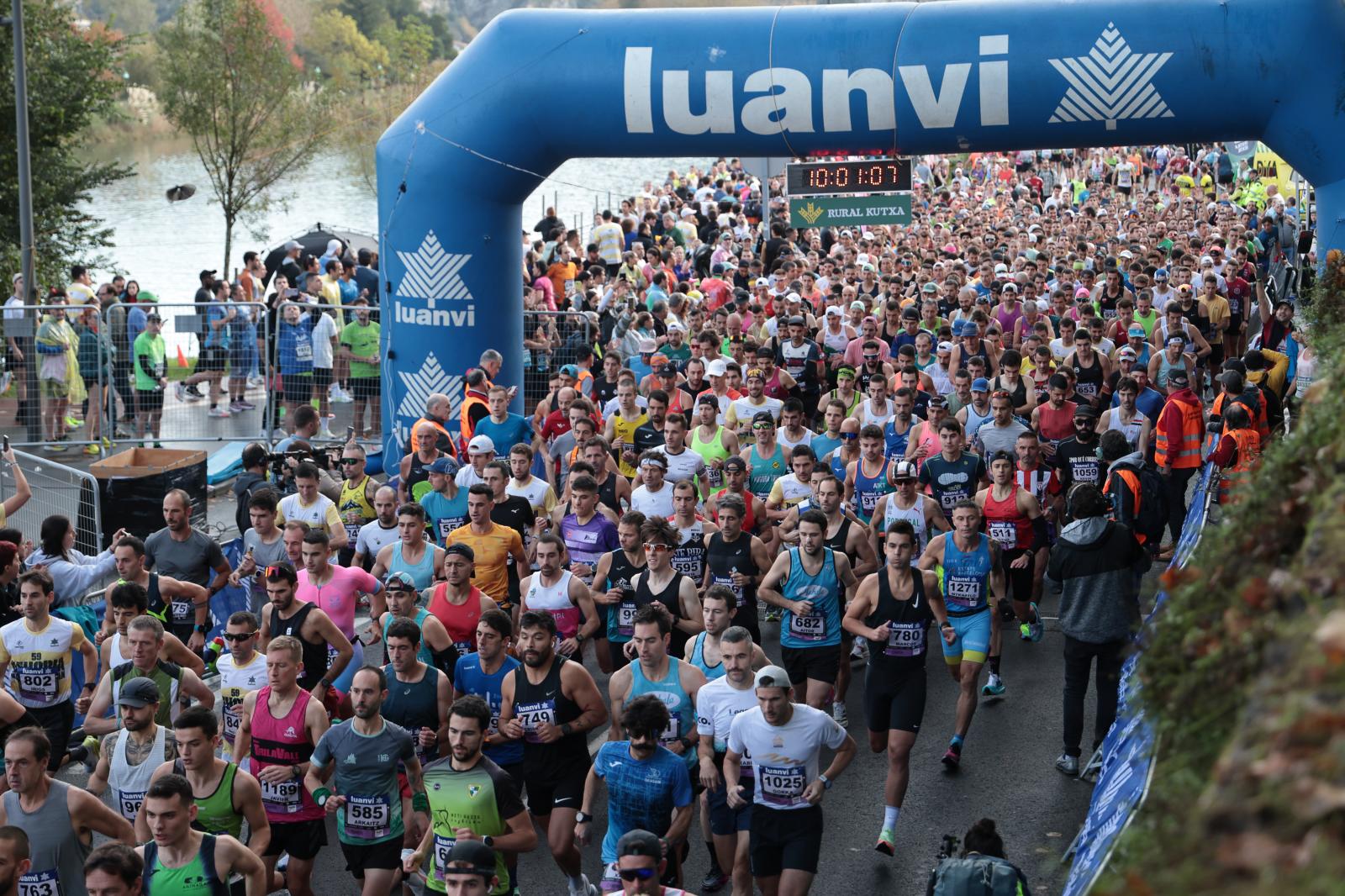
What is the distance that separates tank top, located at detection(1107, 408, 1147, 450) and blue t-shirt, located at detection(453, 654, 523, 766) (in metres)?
6.01

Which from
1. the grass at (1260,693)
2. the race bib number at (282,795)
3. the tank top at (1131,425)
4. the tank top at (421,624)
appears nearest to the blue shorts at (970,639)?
the tank top at (421,624)

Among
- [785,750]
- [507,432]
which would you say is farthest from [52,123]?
[785,750]

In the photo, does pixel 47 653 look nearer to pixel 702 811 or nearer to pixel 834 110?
pixel 702 811

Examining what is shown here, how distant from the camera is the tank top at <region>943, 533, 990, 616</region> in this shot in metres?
9.39

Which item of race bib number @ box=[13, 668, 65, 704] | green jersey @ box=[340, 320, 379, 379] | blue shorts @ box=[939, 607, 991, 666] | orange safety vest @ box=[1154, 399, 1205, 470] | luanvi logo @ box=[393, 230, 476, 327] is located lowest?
race bib number @ box=[13, 668, 65, 704]

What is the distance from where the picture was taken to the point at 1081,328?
46.1ft

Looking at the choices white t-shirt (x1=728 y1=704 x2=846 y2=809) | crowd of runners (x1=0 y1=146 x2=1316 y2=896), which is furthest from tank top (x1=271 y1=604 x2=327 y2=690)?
white t-shirt (x1=728 y1=704 x2=846 y2=809)

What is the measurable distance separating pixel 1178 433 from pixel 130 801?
7.79m

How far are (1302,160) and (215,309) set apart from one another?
10921 mm

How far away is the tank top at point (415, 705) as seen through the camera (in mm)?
7770

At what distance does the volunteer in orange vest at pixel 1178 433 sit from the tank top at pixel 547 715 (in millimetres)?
5695

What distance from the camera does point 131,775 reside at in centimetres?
739

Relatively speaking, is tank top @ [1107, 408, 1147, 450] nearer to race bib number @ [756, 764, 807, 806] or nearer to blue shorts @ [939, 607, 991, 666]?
blue shorts @ [939, 607, 991, 666]

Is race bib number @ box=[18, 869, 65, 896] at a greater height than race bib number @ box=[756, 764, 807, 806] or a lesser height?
lesser
